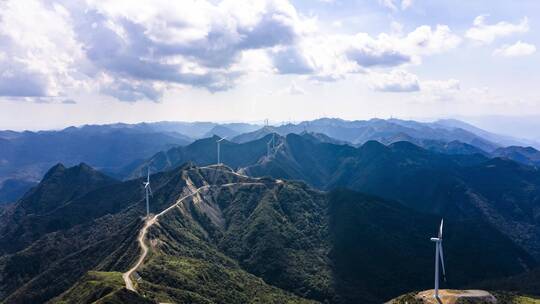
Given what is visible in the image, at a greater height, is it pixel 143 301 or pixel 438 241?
pixel 438 241

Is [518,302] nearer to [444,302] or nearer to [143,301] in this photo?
[444,302]

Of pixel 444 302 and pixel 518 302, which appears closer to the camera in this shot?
pixel 444 302

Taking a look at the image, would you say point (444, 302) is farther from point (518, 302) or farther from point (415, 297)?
point (518, 302)

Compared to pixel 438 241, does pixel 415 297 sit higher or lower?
lower

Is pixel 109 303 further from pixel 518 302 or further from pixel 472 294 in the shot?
pixel 518 302

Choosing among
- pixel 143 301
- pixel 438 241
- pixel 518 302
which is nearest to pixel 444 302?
pixel 438 241

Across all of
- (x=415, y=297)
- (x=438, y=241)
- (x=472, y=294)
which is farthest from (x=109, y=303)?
(x=472, y=294)
